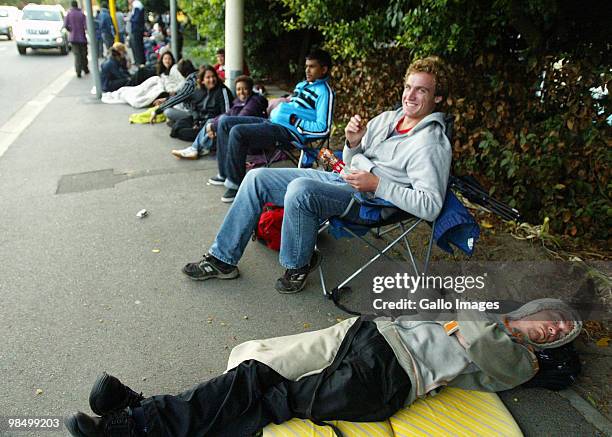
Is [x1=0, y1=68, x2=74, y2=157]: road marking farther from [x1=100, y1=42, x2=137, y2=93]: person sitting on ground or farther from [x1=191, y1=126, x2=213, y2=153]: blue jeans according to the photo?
[x1=191, y1=126, x2=213, y2=153]: blue jeans

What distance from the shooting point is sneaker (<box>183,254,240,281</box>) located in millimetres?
3324

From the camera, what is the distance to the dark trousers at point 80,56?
12534mm

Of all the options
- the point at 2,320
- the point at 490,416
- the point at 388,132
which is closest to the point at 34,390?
the point at 2,320

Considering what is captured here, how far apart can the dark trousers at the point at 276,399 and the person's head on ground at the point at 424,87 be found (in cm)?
157

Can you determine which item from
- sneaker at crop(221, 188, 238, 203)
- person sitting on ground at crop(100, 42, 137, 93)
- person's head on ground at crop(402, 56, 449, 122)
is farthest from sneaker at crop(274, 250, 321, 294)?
person sitting on ground at crop(100, 42, 137, 93)

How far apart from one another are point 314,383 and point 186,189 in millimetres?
3305

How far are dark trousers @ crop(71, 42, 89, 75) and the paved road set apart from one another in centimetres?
61

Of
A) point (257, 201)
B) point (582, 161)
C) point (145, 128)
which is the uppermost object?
point (582, 161)

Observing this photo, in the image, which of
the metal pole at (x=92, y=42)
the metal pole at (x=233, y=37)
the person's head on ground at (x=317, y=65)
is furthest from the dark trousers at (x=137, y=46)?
the person's head on ground at (x=317, y=65)

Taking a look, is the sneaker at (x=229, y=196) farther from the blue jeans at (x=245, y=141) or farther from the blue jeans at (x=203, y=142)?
the blue jeans at (x=203, y=142)

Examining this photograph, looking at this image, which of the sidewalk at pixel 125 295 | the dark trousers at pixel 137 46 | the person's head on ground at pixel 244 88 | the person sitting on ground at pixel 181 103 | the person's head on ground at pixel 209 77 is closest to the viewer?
the sidewalk at pixel 125 295

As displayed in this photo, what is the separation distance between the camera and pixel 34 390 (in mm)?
2342

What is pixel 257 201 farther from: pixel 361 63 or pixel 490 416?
pixel 361 63

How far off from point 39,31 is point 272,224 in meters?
17.6
